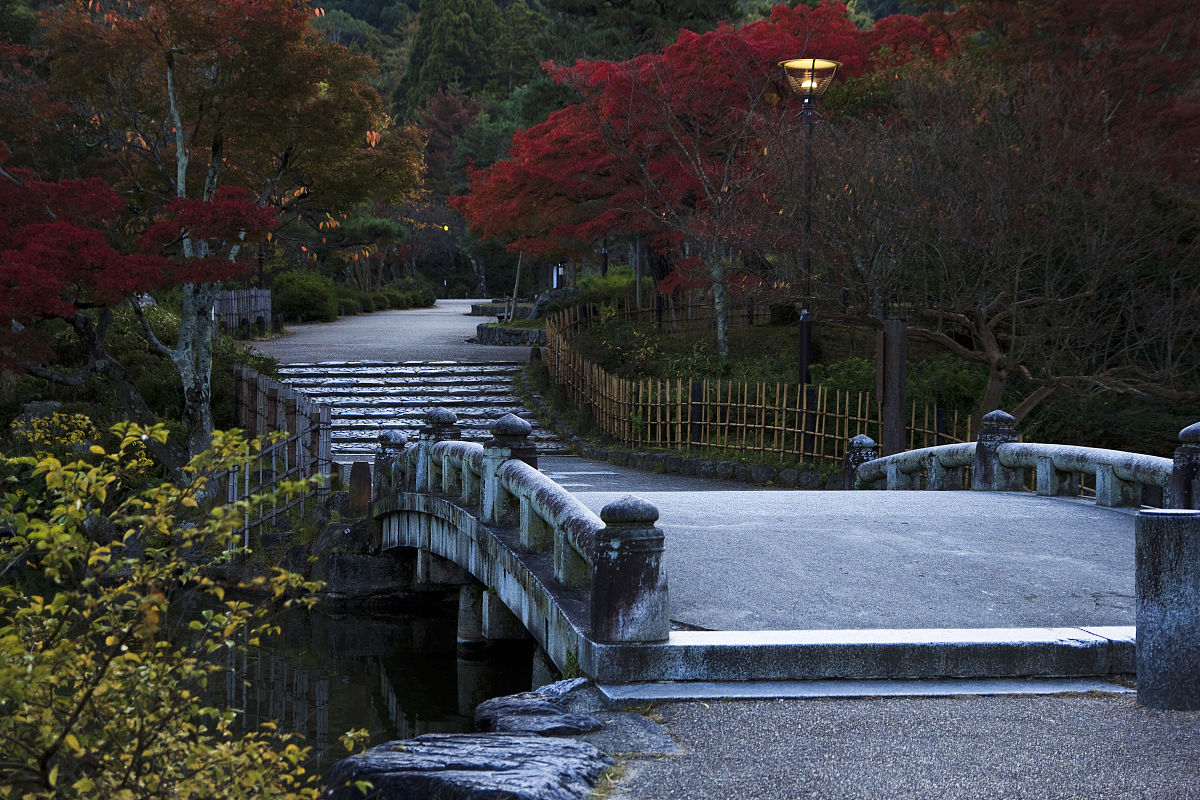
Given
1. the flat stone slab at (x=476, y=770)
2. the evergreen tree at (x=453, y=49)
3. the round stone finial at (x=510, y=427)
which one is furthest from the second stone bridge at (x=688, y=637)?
the evergreen tree at (x=453, y=49)

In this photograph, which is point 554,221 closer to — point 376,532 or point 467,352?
point 467,352

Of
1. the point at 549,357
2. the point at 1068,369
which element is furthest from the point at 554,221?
the point at 1068,369

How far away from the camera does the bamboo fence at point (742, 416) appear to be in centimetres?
1705

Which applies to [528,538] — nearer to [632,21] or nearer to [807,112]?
[807,112]

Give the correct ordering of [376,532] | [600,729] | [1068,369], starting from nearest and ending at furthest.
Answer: [600,729] → [376,532] → [1068,369]

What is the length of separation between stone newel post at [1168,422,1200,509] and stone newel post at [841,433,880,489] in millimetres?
5838

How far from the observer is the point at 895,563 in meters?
8.13

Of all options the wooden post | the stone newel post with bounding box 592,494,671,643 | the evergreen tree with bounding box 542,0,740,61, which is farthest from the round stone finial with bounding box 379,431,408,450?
the evergreen tree with bounding box 542,0,740,61

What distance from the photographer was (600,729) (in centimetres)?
546

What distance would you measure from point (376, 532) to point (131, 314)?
12230 millimetres

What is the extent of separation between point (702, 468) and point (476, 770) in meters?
13.7

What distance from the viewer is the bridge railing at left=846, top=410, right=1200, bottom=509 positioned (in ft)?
28.7

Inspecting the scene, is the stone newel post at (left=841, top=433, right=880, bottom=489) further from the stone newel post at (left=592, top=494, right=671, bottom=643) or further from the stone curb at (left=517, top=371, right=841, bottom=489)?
the stone newel post at (left=592, top=494, right=671, bottom=643)

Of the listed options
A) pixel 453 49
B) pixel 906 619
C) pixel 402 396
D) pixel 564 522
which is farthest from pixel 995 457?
pixel 453 49
